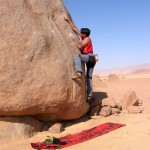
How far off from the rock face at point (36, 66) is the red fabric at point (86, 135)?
70 cm

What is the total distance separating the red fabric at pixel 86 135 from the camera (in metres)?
5.80

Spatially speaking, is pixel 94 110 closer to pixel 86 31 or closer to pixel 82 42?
pixel 82 42

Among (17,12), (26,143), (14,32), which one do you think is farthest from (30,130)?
(17,12)

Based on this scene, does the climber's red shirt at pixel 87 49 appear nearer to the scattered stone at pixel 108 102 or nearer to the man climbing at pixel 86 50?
the man climbing at pixel 86 50

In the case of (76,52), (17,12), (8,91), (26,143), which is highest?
(17,12)

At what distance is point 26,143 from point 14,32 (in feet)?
7.49

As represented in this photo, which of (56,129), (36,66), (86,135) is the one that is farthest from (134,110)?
(36,66)

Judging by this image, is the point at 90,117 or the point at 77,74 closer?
the point at 77,74

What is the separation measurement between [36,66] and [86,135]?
5.88 ft

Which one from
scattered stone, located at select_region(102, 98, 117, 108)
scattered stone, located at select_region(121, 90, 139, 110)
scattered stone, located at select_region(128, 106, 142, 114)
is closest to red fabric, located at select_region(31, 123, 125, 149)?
scattered stone, located at select_region(102, 98, 117, 108)

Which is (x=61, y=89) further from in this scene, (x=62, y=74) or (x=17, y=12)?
(x=17, y=12)

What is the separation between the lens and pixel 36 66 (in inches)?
255

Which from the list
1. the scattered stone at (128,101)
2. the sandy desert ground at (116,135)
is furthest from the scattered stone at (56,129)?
the scattered stone at (128,101)

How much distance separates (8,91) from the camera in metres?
6.17
